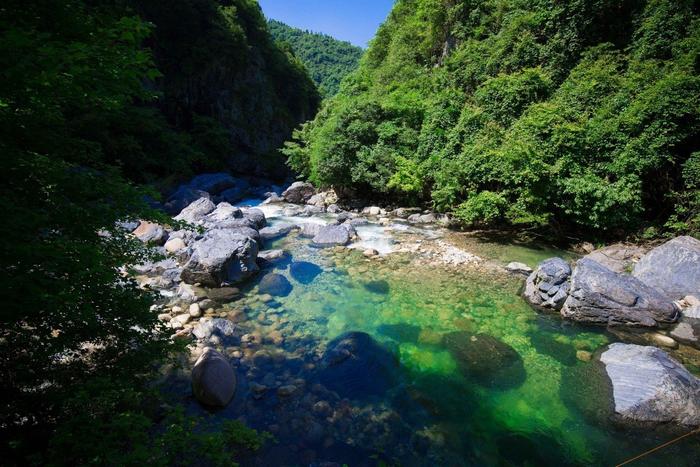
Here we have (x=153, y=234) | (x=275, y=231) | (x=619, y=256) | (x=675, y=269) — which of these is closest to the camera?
(x=675, y=269)

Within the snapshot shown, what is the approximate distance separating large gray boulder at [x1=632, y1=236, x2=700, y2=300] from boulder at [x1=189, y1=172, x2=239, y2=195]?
2300 centimetres

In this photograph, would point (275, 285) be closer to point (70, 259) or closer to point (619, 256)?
point (70, 259)

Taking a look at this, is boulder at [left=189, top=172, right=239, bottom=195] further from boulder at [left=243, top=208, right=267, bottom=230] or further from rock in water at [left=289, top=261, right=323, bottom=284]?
rock in water at [left=289, top=261, right=323, bottom=284]

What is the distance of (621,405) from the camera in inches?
206

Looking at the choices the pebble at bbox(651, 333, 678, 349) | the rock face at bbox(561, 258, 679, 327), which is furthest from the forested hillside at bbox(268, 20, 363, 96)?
the pebble at bbox(651, 333, 678, 349)

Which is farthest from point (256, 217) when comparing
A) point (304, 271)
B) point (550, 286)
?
point (550, 286)

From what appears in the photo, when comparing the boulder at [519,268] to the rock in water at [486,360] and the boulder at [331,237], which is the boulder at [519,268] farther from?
the boulder at [331,237]

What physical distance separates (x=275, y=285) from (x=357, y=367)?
3.95 m

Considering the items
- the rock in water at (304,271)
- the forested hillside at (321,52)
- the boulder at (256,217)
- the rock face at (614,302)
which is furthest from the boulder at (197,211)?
the forested hillside at (321,52)

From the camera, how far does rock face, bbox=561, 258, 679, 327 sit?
24.4ft

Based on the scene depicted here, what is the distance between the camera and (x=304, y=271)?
34.5 feet

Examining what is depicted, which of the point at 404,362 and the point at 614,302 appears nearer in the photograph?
the point at 404,362

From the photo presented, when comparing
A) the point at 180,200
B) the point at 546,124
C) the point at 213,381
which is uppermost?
the point at 546,124

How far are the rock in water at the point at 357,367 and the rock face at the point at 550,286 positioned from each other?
4522mm
